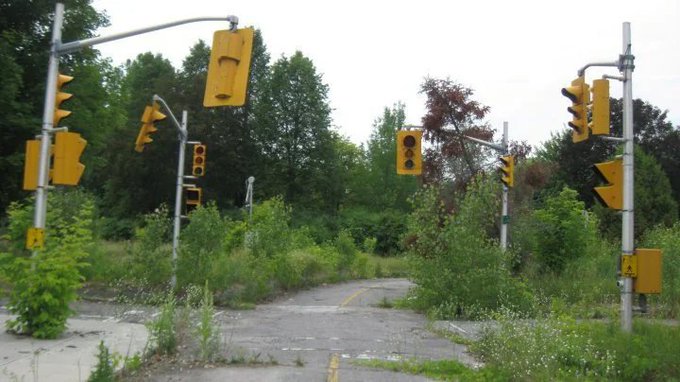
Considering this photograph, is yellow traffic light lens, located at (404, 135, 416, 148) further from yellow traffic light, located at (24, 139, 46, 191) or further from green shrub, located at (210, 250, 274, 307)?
green shrub, located at (210, 250, 274, 307)

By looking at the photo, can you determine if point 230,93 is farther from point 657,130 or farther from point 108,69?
point 657,130

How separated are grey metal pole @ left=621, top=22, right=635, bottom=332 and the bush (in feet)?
18.6

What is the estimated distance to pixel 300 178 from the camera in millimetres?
66250

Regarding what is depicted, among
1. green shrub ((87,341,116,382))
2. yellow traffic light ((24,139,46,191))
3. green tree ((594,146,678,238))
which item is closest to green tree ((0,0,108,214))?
yellow traffic light ((24,139,46,191))

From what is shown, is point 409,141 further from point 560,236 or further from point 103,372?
point 560,236

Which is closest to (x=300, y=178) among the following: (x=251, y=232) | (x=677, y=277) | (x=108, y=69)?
(x=108, y=69)

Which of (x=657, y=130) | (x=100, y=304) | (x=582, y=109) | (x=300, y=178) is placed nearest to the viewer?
(x=582, y=109)

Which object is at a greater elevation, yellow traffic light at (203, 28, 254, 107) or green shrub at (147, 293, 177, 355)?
yellow traffic light at (203, 28, 254, 107)

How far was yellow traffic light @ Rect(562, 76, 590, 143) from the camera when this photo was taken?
12328 mm

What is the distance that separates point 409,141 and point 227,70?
273 inches

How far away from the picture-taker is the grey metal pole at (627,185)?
11921 millimetres

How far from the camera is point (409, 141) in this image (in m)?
15.6

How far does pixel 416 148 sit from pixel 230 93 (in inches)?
279

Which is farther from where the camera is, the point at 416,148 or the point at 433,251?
the point at 433,251
